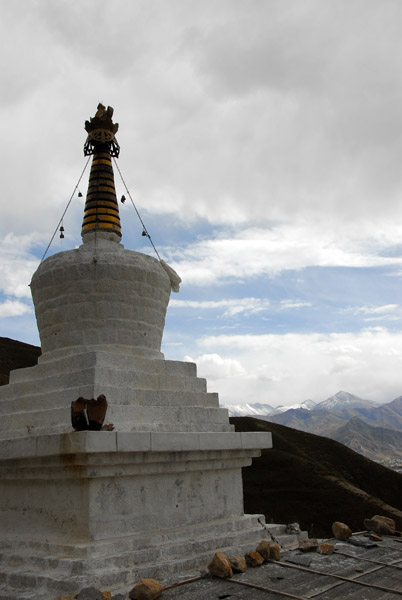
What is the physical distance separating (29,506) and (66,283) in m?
3.33

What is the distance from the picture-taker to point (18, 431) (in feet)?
25.0

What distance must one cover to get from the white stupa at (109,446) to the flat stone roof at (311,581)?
0.63 metres

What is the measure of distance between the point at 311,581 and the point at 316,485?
18.6 m

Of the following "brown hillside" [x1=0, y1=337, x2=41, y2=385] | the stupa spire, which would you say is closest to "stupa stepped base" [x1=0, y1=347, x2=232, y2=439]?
the stupa spire

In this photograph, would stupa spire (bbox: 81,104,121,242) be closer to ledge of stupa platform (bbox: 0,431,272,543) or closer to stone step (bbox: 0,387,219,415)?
stone step (bbox: 0,387,219,415)

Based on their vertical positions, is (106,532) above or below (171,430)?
below

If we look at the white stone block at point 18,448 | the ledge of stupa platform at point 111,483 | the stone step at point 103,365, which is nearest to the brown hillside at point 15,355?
the stone step at point 103,365

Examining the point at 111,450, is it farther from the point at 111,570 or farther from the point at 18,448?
the point at 18,448

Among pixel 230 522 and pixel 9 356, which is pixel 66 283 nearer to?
pixel 230 522

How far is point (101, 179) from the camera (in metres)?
9.83

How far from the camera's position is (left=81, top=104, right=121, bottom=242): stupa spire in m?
9.47

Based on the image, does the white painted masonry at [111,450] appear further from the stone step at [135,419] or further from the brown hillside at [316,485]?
the brown hillside at [316,485]

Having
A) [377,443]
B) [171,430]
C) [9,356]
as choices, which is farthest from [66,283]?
[377,443]

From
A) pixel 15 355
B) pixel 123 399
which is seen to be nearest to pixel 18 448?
pixel 123 399
